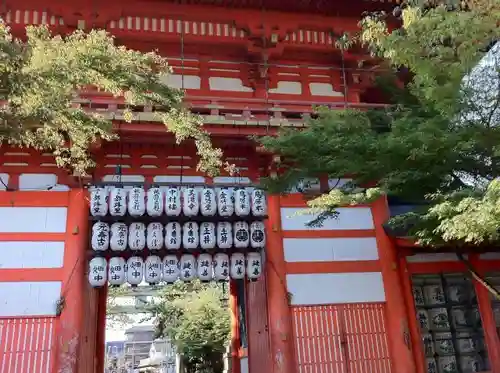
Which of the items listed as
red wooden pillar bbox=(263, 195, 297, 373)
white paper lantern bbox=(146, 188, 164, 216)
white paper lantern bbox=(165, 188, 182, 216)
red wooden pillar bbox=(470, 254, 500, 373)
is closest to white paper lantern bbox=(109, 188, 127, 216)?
A: white paper lantern bbox=(146, 188, 164, 216)

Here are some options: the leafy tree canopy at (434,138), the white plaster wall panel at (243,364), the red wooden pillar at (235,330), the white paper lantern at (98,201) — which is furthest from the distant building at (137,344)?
the leafy tree canopy at (434,138)

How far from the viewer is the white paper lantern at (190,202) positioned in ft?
26.3

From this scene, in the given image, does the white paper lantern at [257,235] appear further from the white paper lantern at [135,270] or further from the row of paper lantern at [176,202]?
the white paper lantern at [135,270]

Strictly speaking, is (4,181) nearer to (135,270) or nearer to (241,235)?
(135,270)

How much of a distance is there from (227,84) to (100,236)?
4038mm

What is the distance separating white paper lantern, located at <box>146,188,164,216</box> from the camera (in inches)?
312

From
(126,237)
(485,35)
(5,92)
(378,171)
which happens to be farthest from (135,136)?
(485,35)

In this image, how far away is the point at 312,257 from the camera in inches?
337

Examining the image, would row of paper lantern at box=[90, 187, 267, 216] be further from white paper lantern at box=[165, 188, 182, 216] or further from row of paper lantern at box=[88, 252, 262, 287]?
row of paper lantern at box=[88, 252, 262, 287]

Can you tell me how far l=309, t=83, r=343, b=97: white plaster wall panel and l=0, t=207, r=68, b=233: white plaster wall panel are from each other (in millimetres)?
5475

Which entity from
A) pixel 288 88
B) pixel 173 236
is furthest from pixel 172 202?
pixel 288 88

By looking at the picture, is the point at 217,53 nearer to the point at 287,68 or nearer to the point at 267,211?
the point at 287,68

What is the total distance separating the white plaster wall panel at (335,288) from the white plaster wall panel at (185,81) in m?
4.24

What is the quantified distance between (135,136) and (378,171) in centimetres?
418
